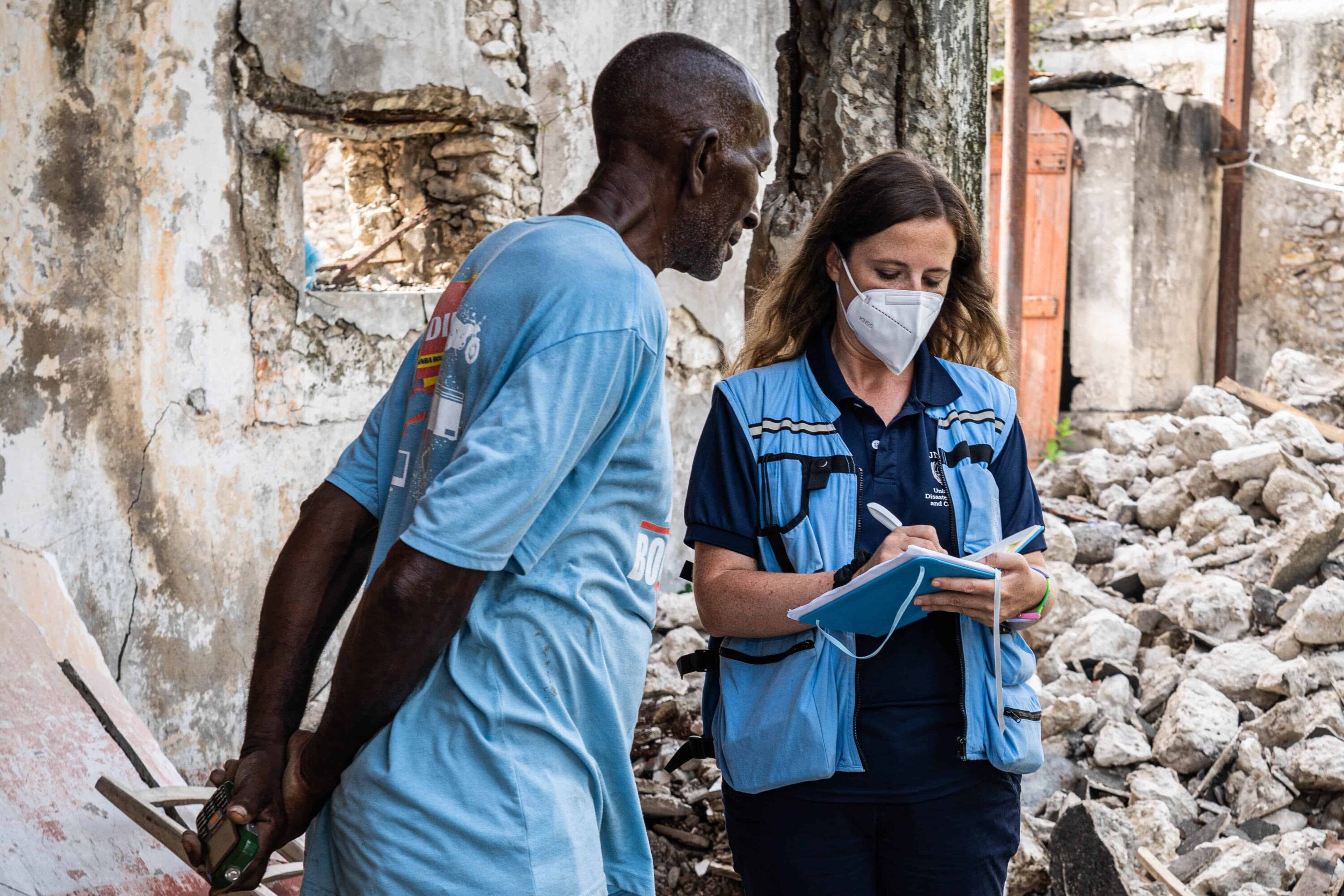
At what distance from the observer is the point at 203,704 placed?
Answer: 4289mm

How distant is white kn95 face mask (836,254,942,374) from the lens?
215 centimetres

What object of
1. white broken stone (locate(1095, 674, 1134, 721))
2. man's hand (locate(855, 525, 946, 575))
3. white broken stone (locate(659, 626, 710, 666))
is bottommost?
white broken stone (locate(1095, 674, 1134, 721))

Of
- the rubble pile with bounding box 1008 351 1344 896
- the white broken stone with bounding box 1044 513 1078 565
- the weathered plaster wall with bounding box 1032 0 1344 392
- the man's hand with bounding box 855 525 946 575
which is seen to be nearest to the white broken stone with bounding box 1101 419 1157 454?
the rubble pile with bounding box 1008 351 1344 896

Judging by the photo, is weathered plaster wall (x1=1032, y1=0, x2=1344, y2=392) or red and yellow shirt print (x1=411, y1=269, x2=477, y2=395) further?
weathered plaster wall (x1=1032, y1=0, x2=1344, y2=392)

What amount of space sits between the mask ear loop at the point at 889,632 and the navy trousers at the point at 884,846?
24cm

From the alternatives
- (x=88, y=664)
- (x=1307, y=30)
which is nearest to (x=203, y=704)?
(x=88, y=664)

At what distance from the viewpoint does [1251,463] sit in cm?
646

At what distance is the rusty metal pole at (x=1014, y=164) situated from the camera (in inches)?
320

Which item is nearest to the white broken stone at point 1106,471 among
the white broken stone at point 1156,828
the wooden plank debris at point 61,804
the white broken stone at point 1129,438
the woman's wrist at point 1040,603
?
the white broken stone at point 1129,438

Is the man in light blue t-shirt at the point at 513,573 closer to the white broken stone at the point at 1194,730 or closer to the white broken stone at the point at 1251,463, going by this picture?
the white broken stone at the point at 1194,730

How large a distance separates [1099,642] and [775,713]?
10.9ft

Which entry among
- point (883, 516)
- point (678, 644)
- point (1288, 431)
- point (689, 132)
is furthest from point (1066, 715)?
point (1288, 431)

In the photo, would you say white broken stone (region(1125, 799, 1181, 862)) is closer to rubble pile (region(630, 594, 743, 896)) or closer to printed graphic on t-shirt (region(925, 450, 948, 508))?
rubble pile (region(630, 594, 743, 896))

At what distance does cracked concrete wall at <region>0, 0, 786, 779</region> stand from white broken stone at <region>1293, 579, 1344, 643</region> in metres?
3.70
